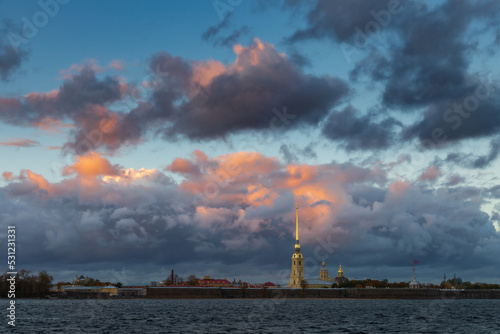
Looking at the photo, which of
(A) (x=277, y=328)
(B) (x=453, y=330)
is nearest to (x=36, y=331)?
(A) (x=277, y=328)

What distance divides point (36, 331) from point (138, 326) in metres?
15.0

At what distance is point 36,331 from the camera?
237 ft

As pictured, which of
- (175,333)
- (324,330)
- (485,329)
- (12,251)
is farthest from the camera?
(485,329)

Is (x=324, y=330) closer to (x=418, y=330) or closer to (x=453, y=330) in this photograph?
(x=418, y=330)

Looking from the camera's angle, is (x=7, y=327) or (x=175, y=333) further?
(x=7, y=327)

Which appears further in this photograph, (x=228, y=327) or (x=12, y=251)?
(x=228, y=327)

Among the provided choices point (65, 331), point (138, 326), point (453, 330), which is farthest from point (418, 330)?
point (65, 331)

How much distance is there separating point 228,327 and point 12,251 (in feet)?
121

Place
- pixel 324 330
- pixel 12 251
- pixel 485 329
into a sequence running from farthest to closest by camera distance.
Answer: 1. pixel 485 329
2. pixel 324 330
3. pixel 12 251

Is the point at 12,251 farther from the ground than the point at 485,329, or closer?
farther from the ground

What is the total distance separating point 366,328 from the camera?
81.2 m

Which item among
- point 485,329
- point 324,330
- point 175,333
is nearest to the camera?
point 175,333

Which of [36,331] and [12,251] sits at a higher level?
[12,251]

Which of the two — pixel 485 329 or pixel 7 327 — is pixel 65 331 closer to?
pixel 7 327
